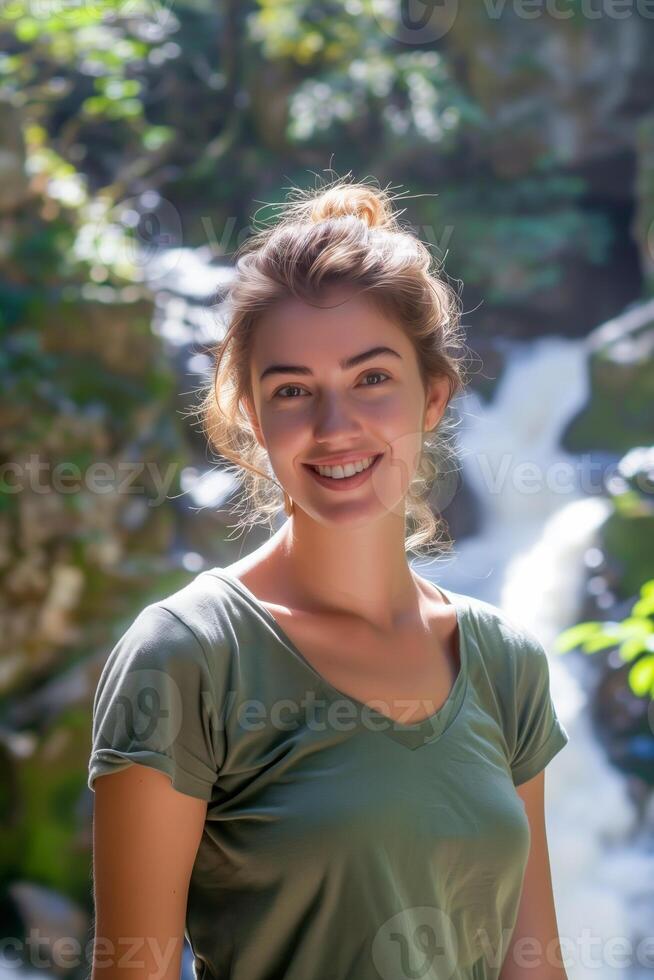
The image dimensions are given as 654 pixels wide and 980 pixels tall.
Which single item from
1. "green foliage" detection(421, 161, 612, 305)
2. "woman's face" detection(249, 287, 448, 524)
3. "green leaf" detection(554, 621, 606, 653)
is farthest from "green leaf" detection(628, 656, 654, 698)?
"green foliage" detection(421, 161, 612, 305)

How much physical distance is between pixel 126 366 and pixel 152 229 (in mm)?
4553

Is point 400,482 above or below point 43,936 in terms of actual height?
above

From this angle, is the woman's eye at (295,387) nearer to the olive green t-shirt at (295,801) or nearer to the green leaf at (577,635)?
the olive green t-shirt at (295,801)

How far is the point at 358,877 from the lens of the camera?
1.30 m

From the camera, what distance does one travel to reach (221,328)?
1767mm

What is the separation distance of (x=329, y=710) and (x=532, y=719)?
36 centimetres

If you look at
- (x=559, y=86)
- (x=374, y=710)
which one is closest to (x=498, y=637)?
(x=374, y=710)

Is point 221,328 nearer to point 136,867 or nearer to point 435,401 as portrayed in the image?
point 435,401

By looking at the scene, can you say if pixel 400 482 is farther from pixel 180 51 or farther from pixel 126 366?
pixel 180 51

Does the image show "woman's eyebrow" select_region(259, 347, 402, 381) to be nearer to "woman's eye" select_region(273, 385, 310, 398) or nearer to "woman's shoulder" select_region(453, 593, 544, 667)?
"woman's eye" select_region(273, 385, 310, 398)

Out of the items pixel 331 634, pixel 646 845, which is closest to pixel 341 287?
pixel 331 634

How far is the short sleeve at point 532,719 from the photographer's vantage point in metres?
1.60

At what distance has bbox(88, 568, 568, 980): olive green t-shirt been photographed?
1.28 meters

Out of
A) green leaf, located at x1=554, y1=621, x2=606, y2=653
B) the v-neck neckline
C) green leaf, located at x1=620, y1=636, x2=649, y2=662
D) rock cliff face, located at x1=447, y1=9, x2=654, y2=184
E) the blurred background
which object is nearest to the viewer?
the v-neck neckline
